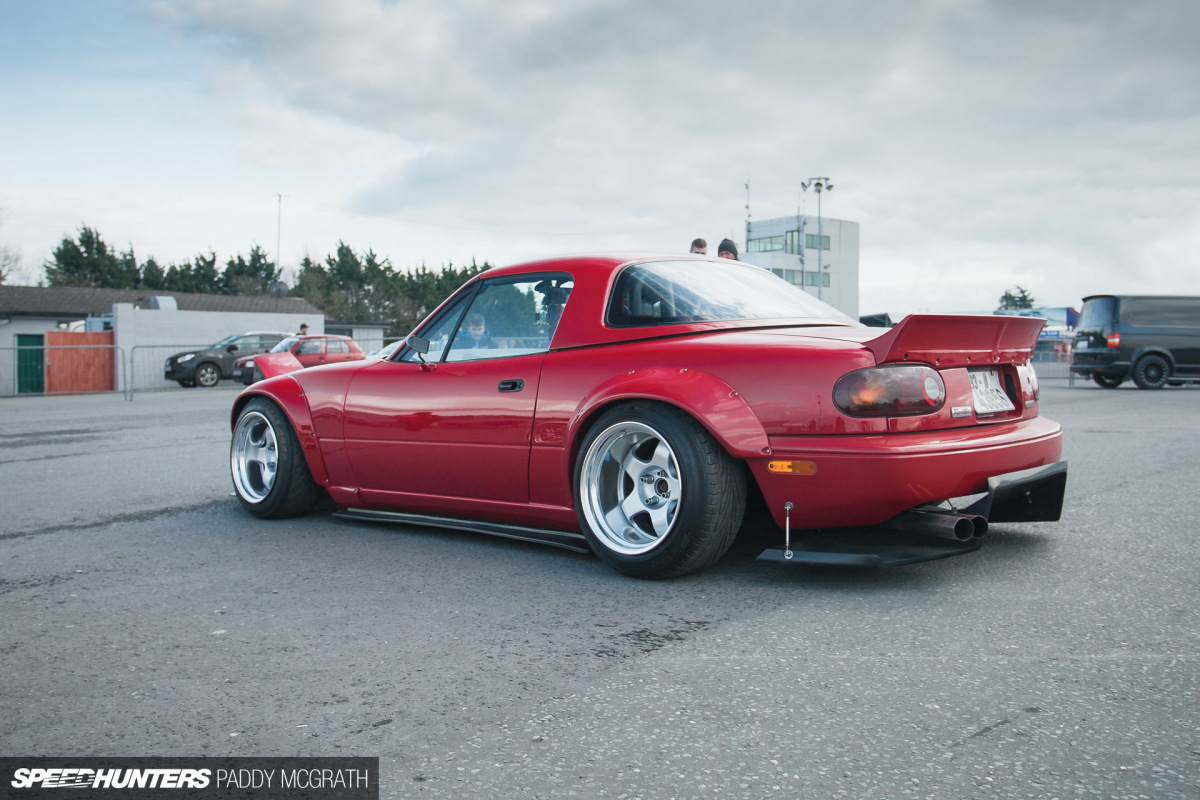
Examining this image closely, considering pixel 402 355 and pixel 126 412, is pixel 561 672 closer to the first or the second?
pixel 402 355

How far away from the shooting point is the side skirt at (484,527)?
4055 millimetres

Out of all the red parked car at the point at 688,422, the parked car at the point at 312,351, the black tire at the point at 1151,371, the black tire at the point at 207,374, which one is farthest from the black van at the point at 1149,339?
the black tire at the point at 207,374

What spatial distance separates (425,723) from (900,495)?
1866 millimetres

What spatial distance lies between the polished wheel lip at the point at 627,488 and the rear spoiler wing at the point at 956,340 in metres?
0.94

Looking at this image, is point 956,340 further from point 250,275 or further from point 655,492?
point 250,275

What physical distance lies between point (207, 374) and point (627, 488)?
25.7 meters

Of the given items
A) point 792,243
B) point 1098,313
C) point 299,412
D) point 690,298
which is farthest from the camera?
point 792,243

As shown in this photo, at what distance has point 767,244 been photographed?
84750 mm

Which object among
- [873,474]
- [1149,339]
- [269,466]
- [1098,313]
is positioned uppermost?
[1098,313]

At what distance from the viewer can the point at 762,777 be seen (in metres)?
2.02

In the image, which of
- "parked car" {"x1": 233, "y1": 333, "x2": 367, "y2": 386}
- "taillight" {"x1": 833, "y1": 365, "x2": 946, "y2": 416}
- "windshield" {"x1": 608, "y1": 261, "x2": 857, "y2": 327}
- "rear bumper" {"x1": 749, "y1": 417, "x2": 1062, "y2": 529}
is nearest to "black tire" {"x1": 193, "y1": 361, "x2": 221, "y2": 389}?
"parked car" {"x1": 233, "y1": 333, "x2": 367, "y2": 386}

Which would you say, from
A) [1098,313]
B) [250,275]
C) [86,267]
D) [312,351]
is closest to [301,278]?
[250,275]

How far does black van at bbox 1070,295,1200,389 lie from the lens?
1869 cm

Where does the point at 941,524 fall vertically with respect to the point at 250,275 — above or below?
below
